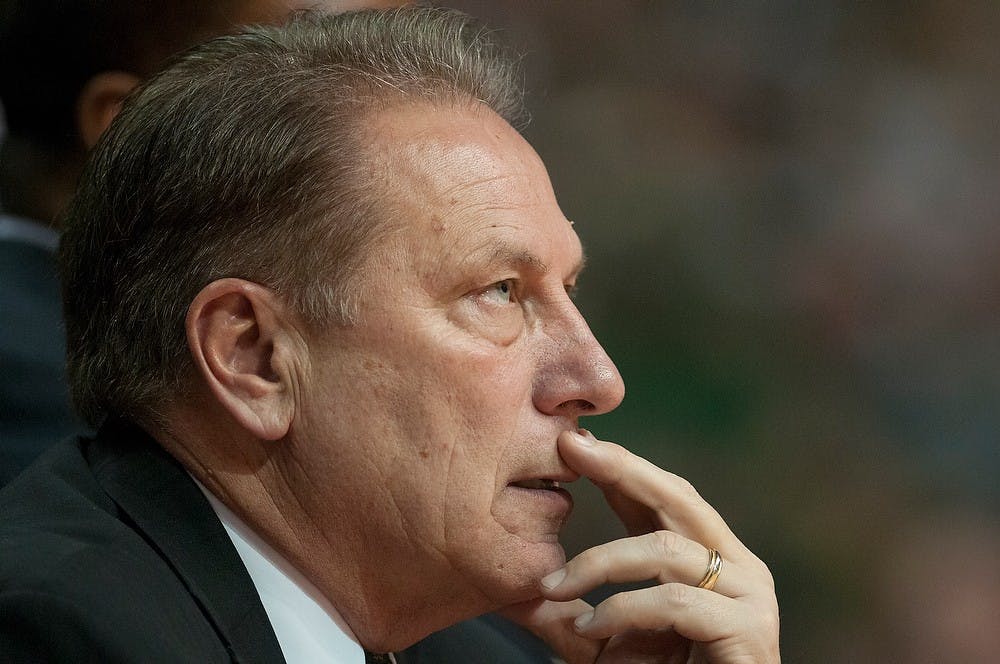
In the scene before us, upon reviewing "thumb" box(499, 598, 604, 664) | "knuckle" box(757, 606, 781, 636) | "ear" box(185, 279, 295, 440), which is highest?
"ear" box(185, 279, 295, 440)

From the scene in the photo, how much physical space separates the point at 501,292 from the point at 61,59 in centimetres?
143

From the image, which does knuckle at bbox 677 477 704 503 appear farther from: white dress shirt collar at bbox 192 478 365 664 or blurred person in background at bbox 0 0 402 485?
blurred person in background at bbox 0 0 402 485

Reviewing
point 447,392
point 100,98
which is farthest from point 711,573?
point 100,98

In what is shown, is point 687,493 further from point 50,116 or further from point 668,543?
point 50,116

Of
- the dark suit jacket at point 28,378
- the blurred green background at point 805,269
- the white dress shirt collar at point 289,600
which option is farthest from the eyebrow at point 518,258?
the blurred green background at point 805,269

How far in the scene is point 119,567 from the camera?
1.48 metres

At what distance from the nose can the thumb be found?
0.37 metres

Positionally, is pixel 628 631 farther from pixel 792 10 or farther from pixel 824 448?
pixel 792 10

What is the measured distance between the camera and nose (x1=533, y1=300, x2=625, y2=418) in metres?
1.75

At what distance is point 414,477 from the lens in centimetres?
168

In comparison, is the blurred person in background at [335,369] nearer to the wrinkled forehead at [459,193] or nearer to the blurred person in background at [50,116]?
the wrinkled forehead at [459,193]

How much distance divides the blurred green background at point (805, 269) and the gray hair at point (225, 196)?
2052 millimetres

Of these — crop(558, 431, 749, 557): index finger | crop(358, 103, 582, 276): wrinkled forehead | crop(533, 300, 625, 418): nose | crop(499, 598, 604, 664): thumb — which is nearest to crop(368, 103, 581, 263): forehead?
crop(358, 103, 582, 276): wrinkled forehead

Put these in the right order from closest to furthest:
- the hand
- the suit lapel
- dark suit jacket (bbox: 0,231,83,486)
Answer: the suit lapel < the hand < dark suit jacket (bbox: 0,231,83,486)
